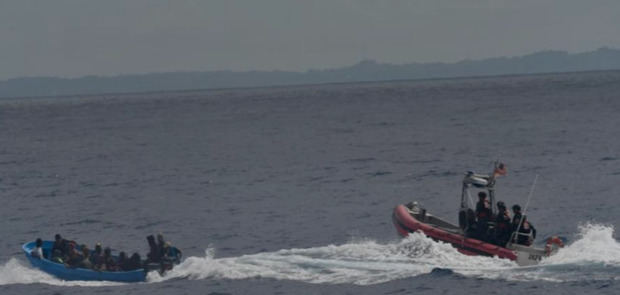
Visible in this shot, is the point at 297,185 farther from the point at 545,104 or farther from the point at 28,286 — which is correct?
the point at 545,104

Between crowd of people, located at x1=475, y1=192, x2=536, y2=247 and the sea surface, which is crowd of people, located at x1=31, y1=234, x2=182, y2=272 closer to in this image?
the sea surface

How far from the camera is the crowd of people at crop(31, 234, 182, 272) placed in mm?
36750

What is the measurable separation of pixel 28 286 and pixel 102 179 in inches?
1492

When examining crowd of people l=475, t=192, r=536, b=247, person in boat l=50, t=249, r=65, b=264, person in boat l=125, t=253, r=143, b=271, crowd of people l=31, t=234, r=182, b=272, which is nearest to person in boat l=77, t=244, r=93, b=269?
crowd of people l=31, t=234, r=182, b=272

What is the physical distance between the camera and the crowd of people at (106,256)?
36.8 m

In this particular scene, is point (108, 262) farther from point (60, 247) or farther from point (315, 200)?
point (315, 200)

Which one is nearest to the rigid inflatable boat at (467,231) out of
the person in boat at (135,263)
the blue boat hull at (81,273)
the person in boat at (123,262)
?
the person in boat at (135,263)

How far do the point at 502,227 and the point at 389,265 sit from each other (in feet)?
13.7

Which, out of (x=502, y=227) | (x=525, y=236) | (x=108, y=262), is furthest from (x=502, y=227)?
(x=108, y=262)

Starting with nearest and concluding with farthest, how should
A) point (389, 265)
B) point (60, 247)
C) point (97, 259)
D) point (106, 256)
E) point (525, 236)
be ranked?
point (525, 236), point (389, 265), point (106, 256), point (97, 259), point (60, 247)

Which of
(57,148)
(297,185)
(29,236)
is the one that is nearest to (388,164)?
(297,185)

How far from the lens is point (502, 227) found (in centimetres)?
3419

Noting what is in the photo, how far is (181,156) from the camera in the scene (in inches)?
3595

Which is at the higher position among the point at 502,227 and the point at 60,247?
the point at 502,227
